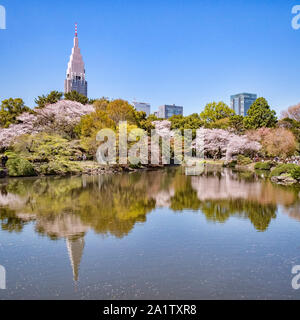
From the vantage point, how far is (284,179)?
16375mm

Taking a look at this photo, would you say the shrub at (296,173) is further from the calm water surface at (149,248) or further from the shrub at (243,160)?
the shrub at (243,160)

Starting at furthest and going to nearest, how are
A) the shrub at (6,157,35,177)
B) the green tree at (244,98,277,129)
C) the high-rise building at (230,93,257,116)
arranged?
the high-rise building at (230,93,257,116) → the green tree at (244,98,277,129) → the shrub at (6,157,35,177)

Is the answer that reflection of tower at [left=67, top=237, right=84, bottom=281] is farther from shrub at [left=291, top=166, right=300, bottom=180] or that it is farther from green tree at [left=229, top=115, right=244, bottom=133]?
green tree at [left=229, top=115, right=244, bottom=133]

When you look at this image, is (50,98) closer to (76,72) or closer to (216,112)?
(216,112)

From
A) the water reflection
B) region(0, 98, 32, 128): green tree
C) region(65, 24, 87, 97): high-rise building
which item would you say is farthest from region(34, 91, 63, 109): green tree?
region(65, 24, 87, 97): high-rise building

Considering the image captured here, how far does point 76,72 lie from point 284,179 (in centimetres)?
7295

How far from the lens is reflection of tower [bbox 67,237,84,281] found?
15.7ft

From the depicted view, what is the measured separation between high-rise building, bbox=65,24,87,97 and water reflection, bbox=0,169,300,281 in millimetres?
64151

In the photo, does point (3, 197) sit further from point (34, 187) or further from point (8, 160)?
point (8, 160)

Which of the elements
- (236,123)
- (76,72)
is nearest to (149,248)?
(236,123)

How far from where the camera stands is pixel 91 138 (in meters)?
22.0

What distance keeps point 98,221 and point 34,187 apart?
7.12 meters
